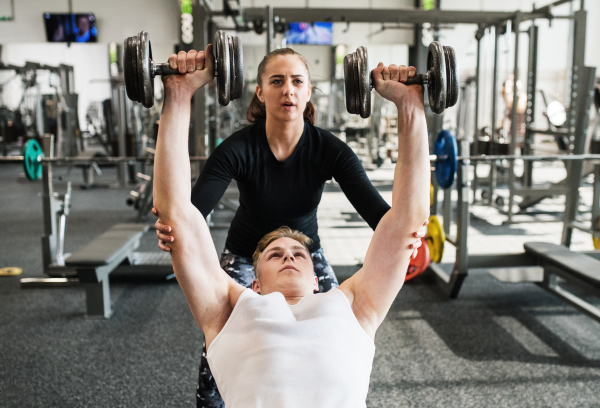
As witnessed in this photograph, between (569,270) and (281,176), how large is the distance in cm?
165

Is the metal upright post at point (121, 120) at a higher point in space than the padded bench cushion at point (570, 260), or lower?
higher

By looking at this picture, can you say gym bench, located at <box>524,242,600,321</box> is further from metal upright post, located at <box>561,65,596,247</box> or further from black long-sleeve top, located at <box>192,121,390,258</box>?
black long-sleeve top, located at <box>192,121,390,258</box>

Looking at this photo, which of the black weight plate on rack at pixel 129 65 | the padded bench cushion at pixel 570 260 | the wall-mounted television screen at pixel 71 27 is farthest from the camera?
the wall-mounted television screen at pixel 71 27

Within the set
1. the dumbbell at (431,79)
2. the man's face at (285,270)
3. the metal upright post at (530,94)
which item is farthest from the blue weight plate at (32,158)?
the metal upright post at (530,94)

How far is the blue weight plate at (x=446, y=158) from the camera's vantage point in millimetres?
2545

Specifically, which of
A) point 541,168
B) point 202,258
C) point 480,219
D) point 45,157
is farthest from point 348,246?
point 541,168

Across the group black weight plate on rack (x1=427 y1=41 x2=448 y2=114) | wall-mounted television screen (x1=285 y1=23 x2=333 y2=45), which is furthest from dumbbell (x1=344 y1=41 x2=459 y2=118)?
wall-mounted television screen (x1=285 y1=23 x2=333 y2=45)

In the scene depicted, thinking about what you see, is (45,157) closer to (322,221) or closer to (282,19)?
(282,19)

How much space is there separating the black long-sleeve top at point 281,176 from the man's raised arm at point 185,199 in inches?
8.7

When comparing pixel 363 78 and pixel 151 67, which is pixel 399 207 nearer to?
pixel 363 78

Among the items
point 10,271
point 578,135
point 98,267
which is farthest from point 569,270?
point 10,271

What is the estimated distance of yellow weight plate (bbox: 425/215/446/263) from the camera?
2.71 m

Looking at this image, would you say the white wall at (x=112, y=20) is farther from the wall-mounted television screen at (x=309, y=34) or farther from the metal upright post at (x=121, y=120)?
the metal upright post at (x=121, y=120)

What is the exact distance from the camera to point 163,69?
111 centimetres
